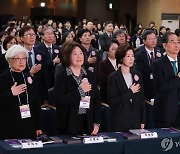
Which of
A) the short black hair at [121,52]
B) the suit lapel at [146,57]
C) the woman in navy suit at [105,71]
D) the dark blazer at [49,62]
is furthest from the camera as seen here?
the suit lapel at [146,57]

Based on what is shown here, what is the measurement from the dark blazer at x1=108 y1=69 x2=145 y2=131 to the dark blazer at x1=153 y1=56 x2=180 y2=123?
1.02 ft

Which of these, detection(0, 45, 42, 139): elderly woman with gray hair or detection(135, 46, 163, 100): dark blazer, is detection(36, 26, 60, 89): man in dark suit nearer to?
detection(135, 46, 163, 100): dark blazer

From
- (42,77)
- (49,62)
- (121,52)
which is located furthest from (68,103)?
(49,62)

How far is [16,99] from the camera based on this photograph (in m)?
3.95

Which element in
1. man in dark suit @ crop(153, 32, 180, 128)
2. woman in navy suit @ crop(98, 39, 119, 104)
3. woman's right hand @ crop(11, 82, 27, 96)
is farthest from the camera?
woman in navy suit @ crop(98, 39, 119, 104)

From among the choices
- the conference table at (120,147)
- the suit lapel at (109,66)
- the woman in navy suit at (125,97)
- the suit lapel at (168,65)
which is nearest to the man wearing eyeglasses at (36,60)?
the suit lapel at (109,66)

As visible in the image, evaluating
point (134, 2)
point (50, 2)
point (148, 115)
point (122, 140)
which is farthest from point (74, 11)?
point (122, 140)

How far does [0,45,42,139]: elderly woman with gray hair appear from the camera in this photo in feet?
12.9

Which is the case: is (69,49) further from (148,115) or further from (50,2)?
(50,2)

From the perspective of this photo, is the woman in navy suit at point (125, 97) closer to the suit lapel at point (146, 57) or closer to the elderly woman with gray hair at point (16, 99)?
the elderly woman with gray hair at point (16, 99)

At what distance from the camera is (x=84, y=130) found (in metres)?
4.10

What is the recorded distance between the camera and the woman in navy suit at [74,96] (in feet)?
13.2

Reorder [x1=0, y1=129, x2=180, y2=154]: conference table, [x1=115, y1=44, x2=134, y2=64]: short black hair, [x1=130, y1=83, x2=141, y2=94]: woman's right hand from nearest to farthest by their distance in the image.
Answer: [x1=0, y1=129, x2=180, y2=154]: conference table
[x1=130, y1=83, x2=141, y2=94]: woman's right hand
[x1=115, y1=44, x2=134, y2=64]: short black hair

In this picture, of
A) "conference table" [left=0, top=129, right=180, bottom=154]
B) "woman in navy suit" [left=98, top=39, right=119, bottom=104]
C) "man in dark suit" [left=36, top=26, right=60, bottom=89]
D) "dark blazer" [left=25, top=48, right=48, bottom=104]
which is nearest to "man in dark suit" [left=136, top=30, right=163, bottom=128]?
"woman in navy suit" [left=98, top=39, right=119, bottom=104]
